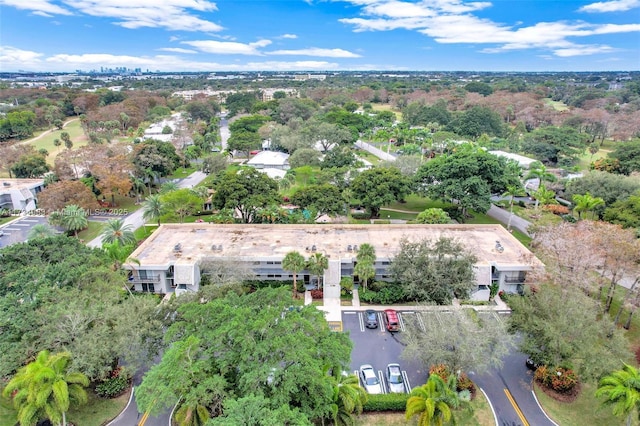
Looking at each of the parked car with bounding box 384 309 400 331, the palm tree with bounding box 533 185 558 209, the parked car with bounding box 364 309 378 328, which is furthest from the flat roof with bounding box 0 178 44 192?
the palm tree with bounding box 533 185 558 209

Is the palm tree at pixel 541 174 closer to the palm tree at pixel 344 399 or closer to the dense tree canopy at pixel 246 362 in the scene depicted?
the dense tree canopy at pixel 246 362

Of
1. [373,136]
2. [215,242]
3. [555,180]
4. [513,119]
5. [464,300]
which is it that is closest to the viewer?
[464,300]

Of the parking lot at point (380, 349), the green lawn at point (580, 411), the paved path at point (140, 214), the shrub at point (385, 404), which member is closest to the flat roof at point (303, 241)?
the parking lot at point (380, 349)

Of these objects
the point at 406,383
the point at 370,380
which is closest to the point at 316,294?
the point at 370,380

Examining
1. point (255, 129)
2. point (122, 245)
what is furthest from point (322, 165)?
point (122, 245)

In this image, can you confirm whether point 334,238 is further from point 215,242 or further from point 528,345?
point 528,345

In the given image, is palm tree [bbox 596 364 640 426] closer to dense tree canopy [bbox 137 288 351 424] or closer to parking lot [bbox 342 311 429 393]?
parking lot [bbox 342 311 429 393]

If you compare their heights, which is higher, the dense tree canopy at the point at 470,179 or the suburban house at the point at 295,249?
the dense tree canopy at the point at 470,179
